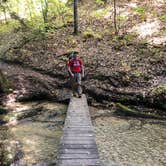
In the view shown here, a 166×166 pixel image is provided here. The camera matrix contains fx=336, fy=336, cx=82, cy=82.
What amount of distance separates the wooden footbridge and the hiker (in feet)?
10.9

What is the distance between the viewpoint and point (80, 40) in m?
25.0

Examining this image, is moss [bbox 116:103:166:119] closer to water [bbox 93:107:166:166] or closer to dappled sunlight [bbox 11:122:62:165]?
water [bbox 93:107:166:166]

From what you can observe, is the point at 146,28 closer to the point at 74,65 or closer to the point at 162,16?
the point at 162,16

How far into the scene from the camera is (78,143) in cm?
1077

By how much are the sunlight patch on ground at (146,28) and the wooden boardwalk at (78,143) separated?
37.2ft

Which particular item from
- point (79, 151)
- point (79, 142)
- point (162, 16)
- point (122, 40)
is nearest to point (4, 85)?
point (122, 40)

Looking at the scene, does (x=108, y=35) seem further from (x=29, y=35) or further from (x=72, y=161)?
(x=72, y=161)

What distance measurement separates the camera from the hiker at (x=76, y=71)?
17703mm

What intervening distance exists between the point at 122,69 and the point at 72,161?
1147cm

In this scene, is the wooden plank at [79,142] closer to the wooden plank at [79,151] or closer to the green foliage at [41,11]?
the wooden plank at [79,151]

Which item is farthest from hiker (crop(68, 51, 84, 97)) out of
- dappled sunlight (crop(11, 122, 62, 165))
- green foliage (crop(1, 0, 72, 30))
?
green foliage (crop(1, 0, 72, 30))

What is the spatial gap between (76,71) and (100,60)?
3.95m

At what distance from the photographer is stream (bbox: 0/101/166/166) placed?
1222 centimetres

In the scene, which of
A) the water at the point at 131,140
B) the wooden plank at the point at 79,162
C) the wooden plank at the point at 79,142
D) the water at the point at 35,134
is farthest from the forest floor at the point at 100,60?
the wooden plank at the point at 79,162
